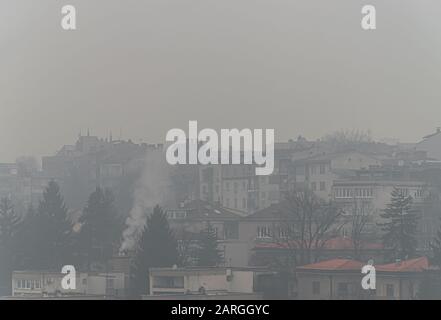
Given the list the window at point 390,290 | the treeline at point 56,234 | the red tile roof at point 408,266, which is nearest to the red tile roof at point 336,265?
the red tile roof at point 408,266

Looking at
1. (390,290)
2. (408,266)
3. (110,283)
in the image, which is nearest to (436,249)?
(408,266)

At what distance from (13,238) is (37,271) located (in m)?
0.41

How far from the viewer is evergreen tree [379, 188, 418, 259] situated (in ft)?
63.3

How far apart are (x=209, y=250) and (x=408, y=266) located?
197cm

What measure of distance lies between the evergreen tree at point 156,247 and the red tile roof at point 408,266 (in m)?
2.03

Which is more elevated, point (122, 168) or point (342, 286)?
point (122, 168)

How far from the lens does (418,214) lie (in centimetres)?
1933

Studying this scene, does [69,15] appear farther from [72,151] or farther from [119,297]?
[119,297]

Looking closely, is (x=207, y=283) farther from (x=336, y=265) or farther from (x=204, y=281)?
(x=336, y=265)

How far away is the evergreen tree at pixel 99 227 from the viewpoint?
19172 mm

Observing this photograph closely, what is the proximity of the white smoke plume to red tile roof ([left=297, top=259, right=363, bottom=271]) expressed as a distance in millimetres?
1551

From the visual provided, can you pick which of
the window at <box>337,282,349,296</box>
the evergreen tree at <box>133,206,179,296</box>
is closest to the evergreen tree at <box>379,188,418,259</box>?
the window at <box>337,282,349,296</box>
